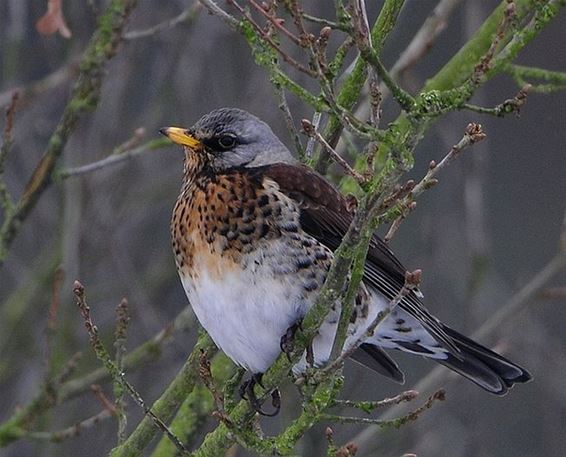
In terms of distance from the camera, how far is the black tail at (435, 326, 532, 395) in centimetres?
454

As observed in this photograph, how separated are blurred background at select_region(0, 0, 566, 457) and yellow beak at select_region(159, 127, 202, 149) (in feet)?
2.56

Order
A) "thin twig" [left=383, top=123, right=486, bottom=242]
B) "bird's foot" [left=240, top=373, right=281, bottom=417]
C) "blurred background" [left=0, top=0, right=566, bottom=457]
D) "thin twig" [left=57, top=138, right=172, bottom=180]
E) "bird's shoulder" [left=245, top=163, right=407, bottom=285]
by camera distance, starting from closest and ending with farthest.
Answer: "thin twig" [left=383, top=123, right=486, bottom=242]
"bird's foot" [left=240, top=373, right=281, bottom=417]
"bird's shoulder" [left=245, top=163, right=407, bottom=285]
"thin twig" [left=57, top=138, right=172, bottom=180]
"blurred background" [left=0, top=0, right=566, bottom=457]

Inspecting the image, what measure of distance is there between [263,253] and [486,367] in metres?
1.03

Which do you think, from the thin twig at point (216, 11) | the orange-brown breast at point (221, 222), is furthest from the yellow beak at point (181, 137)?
the thin twig at point (216, 11)

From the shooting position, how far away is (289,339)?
3930 mm

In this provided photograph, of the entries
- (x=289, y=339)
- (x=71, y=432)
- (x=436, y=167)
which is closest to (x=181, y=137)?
(x=289, y=339)

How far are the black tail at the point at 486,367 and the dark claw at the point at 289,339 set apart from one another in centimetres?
76

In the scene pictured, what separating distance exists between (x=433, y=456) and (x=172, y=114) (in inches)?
87.7

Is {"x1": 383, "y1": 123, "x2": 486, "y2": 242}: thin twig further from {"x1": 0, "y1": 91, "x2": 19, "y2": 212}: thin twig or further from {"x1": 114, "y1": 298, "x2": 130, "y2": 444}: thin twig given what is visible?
{"x1": 0, "y1": 91, "x2": 19, "y2": 212}: thin twig

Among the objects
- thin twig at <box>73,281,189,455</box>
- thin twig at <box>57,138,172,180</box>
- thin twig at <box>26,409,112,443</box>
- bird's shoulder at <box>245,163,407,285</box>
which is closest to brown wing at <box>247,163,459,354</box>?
bird's shoulder at <box>245,163,407,285</box>

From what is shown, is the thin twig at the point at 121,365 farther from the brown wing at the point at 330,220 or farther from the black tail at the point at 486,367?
the black tail at the point at 486,367

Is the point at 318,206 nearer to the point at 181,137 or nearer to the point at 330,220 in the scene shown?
the point at 330,220

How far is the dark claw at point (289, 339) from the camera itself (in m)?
3.71

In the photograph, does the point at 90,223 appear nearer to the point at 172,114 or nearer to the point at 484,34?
the point at 172,114
